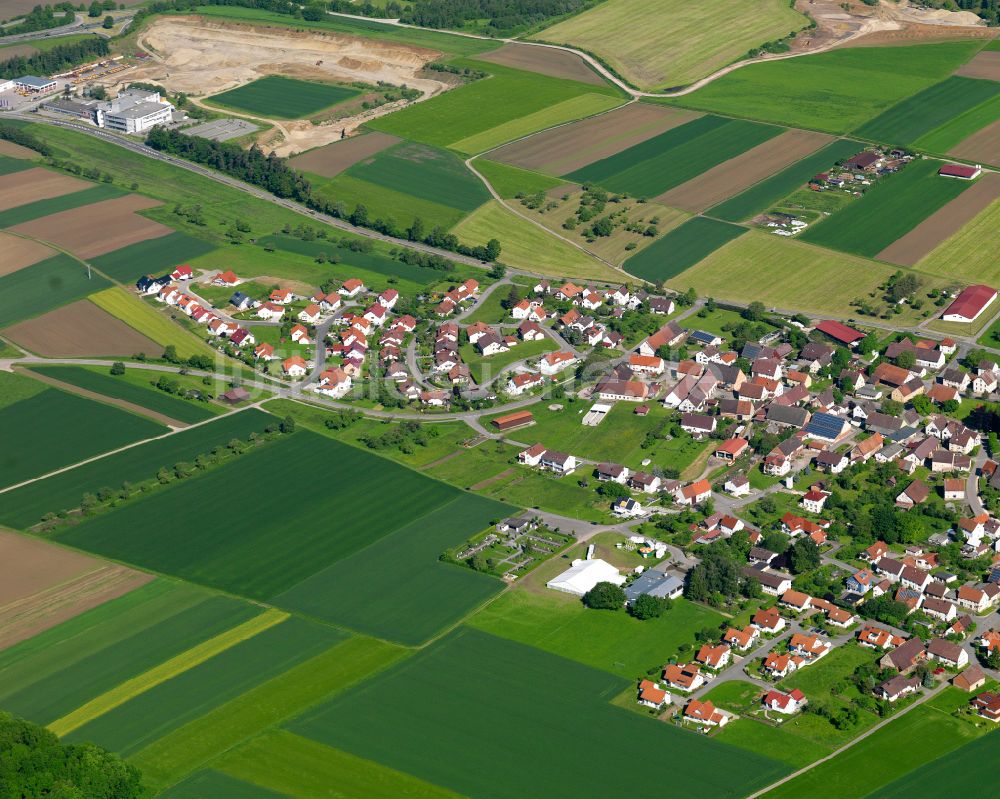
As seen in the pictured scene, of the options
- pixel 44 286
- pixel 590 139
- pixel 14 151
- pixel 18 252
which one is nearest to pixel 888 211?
pixel 590 139

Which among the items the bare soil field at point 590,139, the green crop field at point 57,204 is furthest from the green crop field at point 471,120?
the green crop field at point 57,204

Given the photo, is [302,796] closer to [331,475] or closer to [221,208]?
[331,475]

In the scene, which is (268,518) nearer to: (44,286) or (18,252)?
(44,286)

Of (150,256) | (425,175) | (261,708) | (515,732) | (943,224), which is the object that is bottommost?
(515,732)

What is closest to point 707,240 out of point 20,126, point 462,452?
point 462,452

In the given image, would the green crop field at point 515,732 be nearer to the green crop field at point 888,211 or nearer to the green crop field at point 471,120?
the green crop field at point 888,211

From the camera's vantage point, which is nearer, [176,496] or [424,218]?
[176,496]
